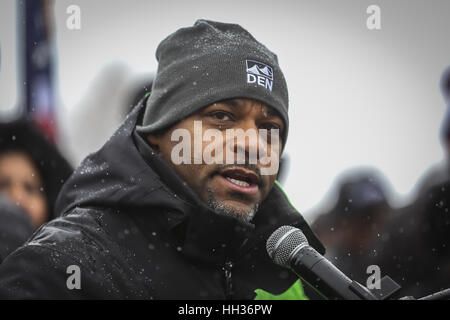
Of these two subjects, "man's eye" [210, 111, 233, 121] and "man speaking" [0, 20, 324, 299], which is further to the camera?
"man's eye" [210, 111, 233, 121]

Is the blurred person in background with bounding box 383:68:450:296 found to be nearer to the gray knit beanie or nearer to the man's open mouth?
the gray knit beanie

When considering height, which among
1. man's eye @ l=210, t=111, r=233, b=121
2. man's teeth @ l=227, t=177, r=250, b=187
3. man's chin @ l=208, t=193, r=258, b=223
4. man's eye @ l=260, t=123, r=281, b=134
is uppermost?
man's eye @ l=210, t=111, r=233, b=121

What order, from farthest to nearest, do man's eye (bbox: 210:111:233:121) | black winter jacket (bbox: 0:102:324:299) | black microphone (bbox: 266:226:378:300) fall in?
man's eye (bbox: 210:111:233:121) < black winter jacket (bbox: 0:102:324:299) < black microphone (bbox: 266:226:378:300)

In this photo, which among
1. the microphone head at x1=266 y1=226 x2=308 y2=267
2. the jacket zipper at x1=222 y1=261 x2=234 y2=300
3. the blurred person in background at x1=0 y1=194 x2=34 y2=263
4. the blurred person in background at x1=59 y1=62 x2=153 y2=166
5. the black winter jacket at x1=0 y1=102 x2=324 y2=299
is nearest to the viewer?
the microphone head at x1=266 y1=226 x2=308 y2=267

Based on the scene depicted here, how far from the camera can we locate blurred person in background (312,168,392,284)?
209 inches

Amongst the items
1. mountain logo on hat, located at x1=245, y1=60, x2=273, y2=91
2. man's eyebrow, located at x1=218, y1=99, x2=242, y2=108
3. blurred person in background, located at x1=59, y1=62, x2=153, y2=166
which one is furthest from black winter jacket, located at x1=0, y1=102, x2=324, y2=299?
blurred person in background, located at x1=59, y1=62, x2=153, y2=166

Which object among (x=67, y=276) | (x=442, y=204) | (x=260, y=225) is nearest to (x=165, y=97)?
(x=260, y=225)

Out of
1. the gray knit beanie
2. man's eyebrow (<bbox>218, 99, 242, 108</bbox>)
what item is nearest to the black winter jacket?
the gray knit beanie

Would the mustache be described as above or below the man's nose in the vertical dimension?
below

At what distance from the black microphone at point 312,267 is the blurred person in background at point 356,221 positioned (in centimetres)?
301

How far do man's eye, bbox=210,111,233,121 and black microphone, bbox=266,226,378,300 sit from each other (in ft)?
2.96

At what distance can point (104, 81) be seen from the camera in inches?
603

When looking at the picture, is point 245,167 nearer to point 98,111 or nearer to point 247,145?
point 247,145

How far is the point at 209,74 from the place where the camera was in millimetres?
3127
